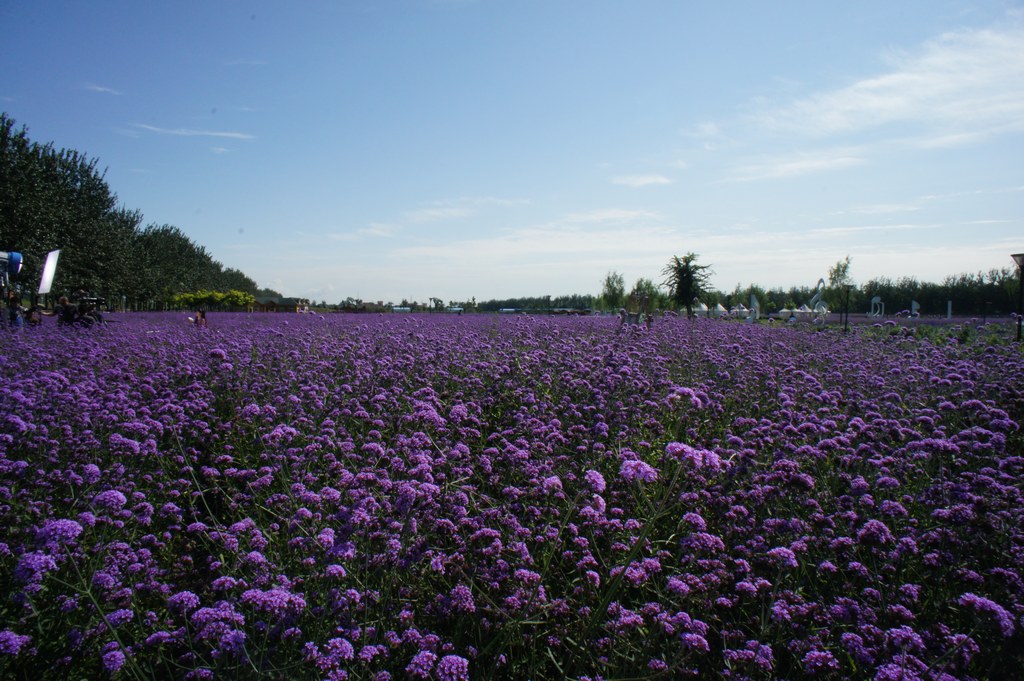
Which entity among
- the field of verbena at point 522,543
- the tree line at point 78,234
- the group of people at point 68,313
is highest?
the tree line at point 78,234

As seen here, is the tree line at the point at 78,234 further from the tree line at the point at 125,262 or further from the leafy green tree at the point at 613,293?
the leafy green tree at the point at 613,293

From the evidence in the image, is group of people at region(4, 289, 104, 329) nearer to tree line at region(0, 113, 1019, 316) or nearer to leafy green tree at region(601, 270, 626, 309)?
tree line at region(0, 113, 1019, 316)

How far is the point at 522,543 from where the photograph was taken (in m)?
2.52

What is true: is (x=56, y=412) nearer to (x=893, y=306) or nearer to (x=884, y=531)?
(x=884, y=531)

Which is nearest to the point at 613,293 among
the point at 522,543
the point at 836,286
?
the point at 836,286

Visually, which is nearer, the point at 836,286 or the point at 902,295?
the point at 836,286

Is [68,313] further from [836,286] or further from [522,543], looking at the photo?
[836,286]

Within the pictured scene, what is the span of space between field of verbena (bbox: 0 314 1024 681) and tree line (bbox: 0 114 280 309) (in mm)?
15632

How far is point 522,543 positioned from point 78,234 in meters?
40.2

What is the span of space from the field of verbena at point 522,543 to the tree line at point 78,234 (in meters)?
15.6

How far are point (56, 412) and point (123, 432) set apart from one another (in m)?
0.73

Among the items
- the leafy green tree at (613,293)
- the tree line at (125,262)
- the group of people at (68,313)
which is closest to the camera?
the group of people at (68,313)

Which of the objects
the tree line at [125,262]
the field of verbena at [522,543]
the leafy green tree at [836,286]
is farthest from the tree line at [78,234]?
the leafy green tree at [836,286]

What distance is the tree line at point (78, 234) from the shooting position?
1024 inches
